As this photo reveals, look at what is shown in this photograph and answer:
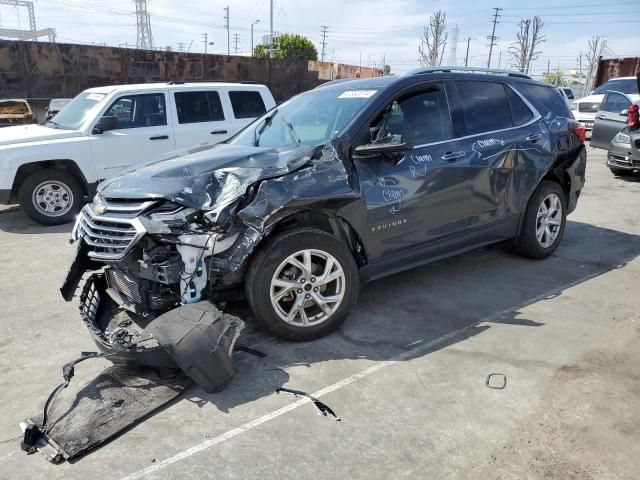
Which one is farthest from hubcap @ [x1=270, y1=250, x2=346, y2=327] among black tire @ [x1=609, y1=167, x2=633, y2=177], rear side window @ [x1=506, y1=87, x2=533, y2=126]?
black tire @ [x1=609, y1=167, x2=633, y2=177]

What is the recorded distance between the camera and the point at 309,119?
4.47 metres

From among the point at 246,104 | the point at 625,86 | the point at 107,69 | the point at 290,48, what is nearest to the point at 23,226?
the point at 246,104

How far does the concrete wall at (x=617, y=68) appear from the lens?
20.6 m

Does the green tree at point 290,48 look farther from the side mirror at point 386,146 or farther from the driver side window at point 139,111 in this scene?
the side mirror at point 386,146

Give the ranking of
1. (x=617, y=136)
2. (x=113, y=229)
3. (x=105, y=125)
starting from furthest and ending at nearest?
1. (x=617, y=136)
2. (x=105, y=125)
3. (x=113, y=229)

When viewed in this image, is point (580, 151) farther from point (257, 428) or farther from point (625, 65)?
point (625, 65)

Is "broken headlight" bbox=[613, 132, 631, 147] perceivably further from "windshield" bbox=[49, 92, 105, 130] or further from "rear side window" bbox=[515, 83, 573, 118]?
"windshield" bbox=[49, 92, 105, 130]

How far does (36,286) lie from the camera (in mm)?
5074

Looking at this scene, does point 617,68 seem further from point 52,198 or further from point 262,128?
point 52,198

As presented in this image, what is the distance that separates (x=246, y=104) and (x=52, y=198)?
350 centimetres

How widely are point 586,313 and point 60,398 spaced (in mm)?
3932

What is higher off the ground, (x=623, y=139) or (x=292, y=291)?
(x=623, y=139)

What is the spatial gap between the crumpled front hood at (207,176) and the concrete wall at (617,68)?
70.0 feet

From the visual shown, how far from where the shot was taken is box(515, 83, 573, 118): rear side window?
536 cm
